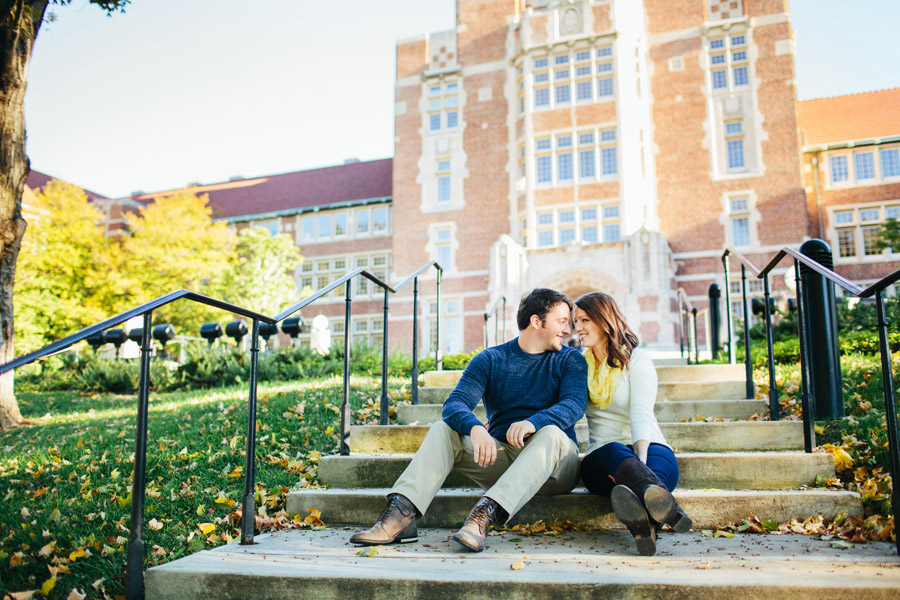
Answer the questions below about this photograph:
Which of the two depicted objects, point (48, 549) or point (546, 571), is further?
point (48, 549)

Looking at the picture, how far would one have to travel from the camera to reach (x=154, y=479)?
4.12 metres

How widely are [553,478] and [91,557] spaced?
2176 mm

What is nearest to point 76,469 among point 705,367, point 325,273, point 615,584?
point 615,584

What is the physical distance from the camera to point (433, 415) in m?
4.69

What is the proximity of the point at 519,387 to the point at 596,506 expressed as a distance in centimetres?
68

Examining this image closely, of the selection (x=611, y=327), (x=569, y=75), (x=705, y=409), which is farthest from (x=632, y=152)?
(x=611, y=327)

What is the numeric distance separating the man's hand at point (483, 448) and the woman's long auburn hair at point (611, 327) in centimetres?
80

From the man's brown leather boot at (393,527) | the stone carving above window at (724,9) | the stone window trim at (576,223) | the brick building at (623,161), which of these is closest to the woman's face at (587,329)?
the man's brown leather boot at (393,527)

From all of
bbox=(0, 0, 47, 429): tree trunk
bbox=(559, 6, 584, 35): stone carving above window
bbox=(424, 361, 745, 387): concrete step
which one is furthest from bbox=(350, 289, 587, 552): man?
bbox=(559, 6, 584, 35): stone carving above window

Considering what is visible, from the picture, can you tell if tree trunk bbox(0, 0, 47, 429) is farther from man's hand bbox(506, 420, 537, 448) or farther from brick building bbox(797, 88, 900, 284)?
brick building bbox(797, 88, 900, 284)

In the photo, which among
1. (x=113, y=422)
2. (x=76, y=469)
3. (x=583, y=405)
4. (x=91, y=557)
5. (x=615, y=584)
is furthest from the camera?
(x=113, y=422)

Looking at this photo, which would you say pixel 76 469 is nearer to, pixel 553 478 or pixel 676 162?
pixel 553 478

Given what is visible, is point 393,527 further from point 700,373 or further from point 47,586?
point 700,373

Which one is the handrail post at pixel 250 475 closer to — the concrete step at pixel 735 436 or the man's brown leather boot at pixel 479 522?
the man's brown leather boot at pixel 479 522
